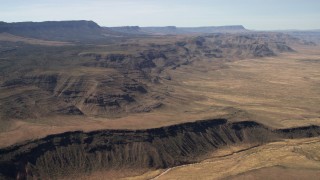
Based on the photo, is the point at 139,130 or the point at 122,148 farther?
the point at 139,130

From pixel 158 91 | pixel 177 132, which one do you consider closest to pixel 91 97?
pixel 158 91

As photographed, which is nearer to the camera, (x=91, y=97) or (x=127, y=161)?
(x=127, y=161)

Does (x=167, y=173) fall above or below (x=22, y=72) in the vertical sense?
below

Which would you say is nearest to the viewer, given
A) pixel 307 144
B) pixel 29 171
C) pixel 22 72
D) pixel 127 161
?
pixel 29 171

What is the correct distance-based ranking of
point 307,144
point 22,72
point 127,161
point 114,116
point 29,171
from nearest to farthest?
point 29,171, point 127,161, point 307,144, point 114,116, point 22,72

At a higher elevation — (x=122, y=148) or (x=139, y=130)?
(x=139, y=130)

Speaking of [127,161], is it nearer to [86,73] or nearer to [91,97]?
[91,97]

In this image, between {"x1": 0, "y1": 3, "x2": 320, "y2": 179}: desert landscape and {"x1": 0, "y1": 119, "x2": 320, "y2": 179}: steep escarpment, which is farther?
{"x1": 0, "y1": 3, "x2": 320, "y2": 179}: desert landscape

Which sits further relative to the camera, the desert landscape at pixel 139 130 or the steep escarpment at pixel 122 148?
the desert landscape at pixel 139 130
